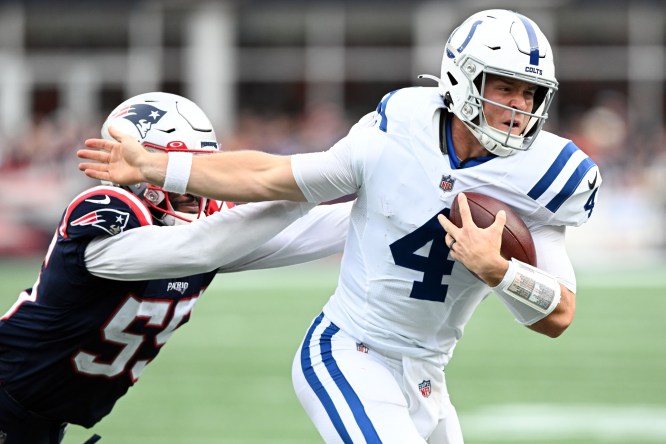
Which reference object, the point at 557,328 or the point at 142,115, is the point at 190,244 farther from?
the point at 557,328

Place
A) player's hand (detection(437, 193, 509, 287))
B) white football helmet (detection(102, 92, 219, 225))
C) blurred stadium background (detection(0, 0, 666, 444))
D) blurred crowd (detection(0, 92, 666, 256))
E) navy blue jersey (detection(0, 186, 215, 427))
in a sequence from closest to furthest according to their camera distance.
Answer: player's hand (detection(437, 193, 509, 287)) < navy blue jersey (detection(0, 186, 215, 427)) < white football helmet (detection(102, 92, 219, 225)) < blurred stadium background (detection(0, 0, 666, 444)) < blurred crowd (detection(0, 92, 666, 256))

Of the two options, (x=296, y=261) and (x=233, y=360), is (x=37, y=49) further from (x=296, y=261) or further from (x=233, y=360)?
(x=296, y=261)

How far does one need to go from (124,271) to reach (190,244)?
21 centimetres

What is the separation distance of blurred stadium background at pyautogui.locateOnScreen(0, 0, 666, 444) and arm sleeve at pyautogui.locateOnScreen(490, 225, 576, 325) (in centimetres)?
275

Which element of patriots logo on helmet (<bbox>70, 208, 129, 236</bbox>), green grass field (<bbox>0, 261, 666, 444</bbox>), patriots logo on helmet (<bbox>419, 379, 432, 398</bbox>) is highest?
patriots logo on helmet (<bbox>70, 208, 129, 236</bbox>)

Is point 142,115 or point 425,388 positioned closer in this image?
point 425,388

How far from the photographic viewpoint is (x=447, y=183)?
366cm

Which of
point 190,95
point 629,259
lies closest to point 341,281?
point 629,259

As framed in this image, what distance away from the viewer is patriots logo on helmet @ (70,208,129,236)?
380 centimetres

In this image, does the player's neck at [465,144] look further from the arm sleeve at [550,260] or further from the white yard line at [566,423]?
the white yard line at [566,423]

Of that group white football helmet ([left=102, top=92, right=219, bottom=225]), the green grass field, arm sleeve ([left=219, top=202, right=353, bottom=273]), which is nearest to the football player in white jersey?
white football helmet ([left=102, top=92, right=219, bottom=225])

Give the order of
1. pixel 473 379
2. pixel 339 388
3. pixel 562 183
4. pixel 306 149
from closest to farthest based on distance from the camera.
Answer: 1. pixel 562 183
2. pixel 339 388
3. pixel 473 379
4. pixel 306 149

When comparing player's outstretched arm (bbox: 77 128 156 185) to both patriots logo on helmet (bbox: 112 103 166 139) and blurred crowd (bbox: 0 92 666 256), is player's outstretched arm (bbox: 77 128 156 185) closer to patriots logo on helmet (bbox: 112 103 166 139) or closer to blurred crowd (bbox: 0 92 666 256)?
patriots logo on helmet (bbox: 112 103 166 139)

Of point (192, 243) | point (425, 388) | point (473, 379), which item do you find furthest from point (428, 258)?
point (473, 379)
